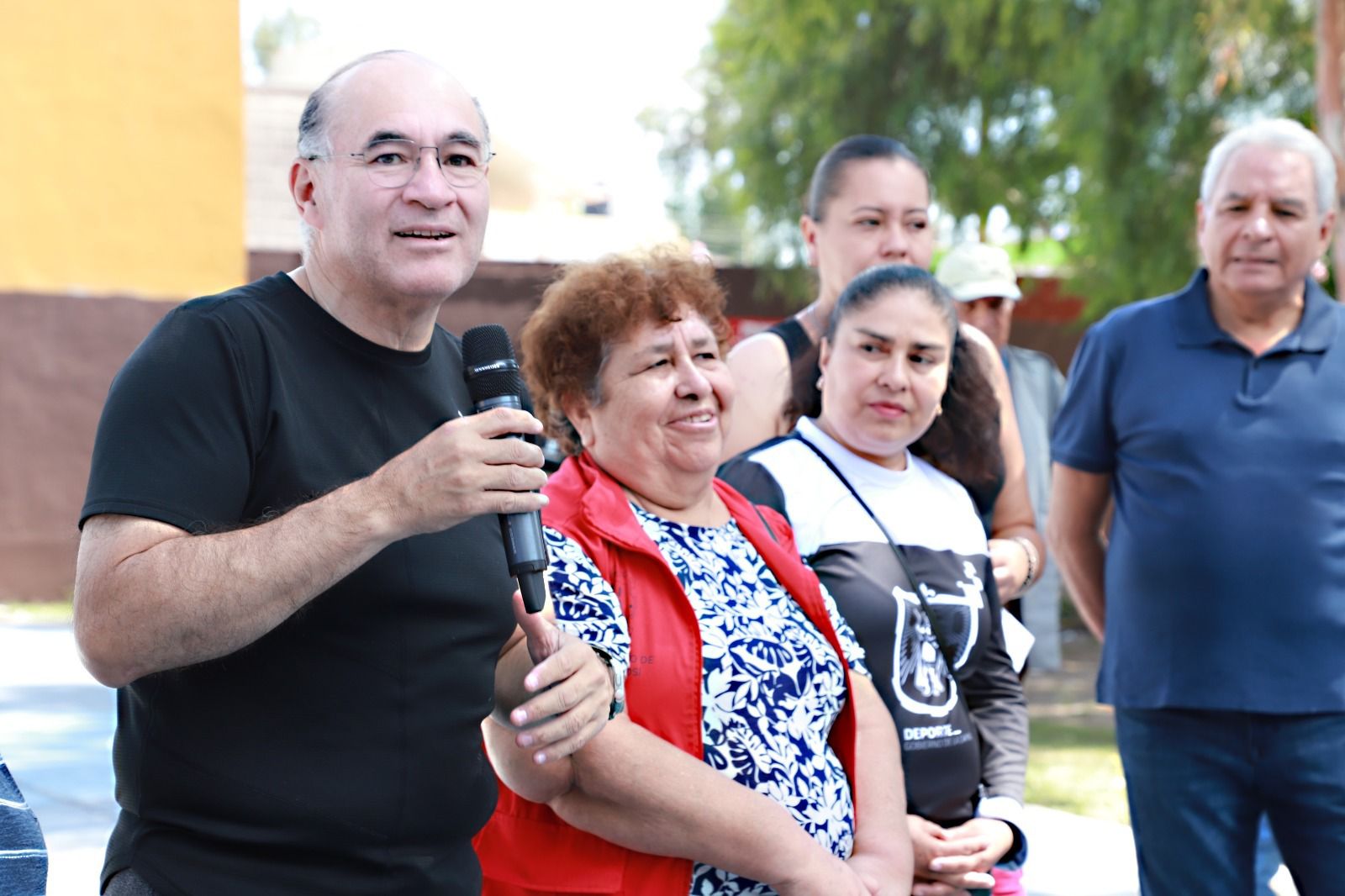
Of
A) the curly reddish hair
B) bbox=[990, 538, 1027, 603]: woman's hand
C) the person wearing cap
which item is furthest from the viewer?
the person wearing cap

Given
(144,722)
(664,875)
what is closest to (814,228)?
(664,875)

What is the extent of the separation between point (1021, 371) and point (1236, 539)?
5.96ft

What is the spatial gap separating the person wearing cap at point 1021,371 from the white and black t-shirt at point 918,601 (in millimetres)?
1864

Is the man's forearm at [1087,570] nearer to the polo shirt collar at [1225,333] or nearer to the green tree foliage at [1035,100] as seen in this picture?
the polo shirt collar at [1225,333]

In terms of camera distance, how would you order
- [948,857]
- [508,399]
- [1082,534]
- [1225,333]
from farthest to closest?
[1082,534] < [1225,333] < [948,857] < [508,399]

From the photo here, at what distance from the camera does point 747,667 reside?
2.67 meters

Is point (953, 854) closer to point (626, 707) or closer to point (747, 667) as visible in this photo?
point (747, 667)

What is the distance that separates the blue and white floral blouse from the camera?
2.59 metres

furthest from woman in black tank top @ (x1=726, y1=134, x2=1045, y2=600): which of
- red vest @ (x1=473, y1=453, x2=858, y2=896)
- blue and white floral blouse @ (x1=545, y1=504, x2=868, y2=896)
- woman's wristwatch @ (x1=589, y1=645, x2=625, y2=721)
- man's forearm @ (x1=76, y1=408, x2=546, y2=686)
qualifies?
man's forearm @ (x1=76, y1=408, x2=546, y2=686)

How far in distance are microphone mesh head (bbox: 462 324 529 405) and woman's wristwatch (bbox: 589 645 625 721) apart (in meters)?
0.46

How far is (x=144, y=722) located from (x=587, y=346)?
1220mm

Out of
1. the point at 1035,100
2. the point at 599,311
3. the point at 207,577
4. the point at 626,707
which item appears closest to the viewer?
the point at 207,577

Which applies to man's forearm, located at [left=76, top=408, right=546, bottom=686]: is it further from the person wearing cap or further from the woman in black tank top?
the person wearing cap

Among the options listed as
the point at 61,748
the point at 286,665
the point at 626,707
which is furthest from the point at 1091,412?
the point at 61,748
